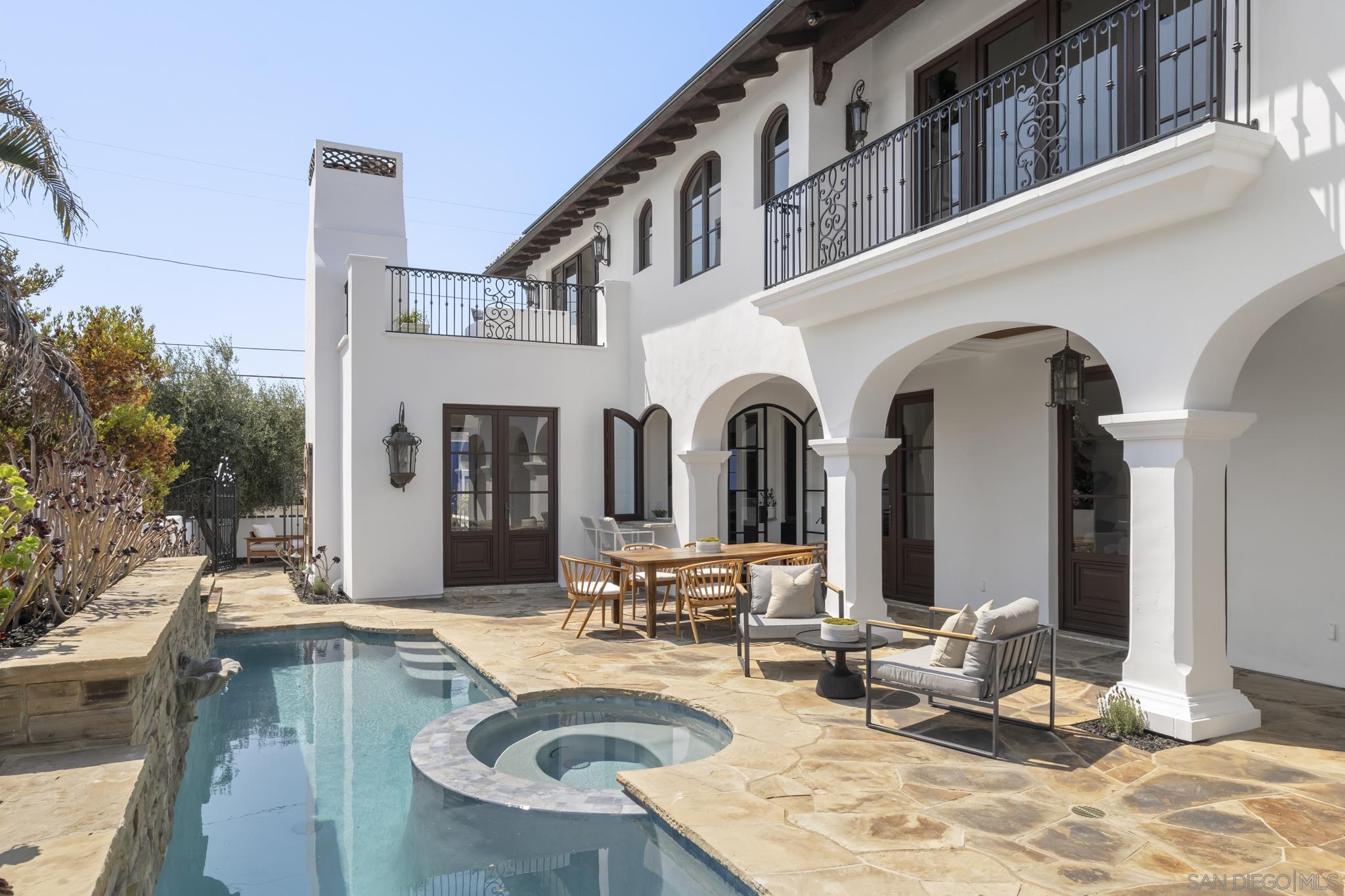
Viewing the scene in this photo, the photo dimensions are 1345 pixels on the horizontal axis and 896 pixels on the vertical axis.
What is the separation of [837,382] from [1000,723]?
12.0 ft

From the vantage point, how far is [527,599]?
37.0ft

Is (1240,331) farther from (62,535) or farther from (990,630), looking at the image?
(62,535)

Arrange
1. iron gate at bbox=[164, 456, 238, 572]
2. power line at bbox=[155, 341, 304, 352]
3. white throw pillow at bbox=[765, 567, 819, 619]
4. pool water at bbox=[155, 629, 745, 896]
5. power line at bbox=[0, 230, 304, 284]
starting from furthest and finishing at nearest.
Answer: power line at bbox=[155, 341, 304, 352]
power line at bbox=[0, 230, 304, 284]
iron gate at bbox=[164, 456, 238, 572]
white throw pillow at bbox=[765, 567, 819, 619]
pool water at bbox=[155, 629, 745, 896]

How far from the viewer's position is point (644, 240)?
1279 centimetres

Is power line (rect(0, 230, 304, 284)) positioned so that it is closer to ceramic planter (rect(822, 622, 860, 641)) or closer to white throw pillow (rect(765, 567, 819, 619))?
white throw pillow (rect(765, 567, 819, 619))

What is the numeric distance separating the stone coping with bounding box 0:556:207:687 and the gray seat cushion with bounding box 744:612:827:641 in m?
4.12

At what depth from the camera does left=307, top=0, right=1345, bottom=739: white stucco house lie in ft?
16.8

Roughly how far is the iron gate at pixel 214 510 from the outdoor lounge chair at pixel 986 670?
13.2m

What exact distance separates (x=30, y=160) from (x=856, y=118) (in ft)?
24.0

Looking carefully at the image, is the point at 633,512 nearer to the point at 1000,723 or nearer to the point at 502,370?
the point at 502,370

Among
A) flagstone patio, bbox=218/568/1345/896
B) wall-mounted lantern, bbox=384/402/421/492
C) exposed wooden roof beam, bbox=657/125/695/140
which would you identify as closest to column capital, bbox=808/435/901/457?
flagstone patio, bbox=218/568/1345/896

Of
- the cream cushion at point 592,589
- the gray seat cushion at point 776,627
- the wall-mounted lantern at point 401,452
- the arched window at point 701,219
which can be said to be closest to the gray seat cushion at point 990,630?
the gray seat cushion at point 776,627

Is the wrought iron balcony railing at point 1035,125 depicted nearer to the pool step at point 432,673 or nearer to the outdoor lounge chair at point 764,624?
the outdoor lounge chair at point 764,624

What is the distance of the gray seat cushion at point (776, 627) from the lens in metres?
6.89
